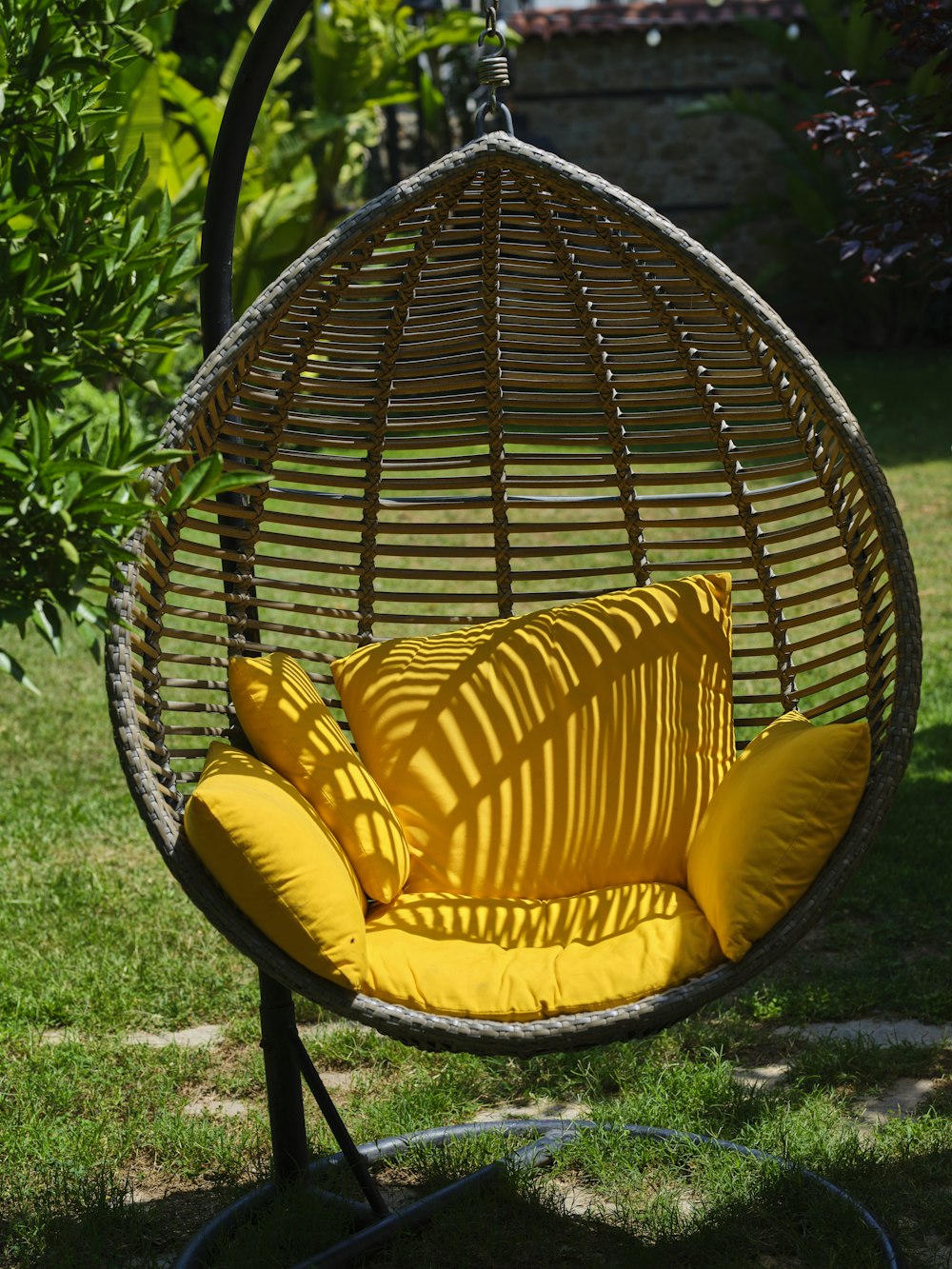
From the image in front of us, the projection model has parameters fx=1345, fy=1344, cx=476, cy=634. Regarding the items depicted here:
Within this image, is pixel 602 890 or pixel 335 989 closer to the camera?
pixel 335 989

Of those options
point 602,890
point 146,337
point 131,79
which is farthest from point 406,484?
point 131,79

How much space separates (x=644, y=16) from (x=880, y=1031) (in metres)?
9.53

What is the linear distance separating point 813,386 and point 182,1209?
1.65m

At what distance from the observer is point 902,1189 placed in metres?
2.13

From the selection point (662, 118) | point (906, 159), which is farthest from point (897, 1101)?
point (662, 118)

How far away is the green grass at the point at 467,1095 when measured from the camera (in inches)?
80.7

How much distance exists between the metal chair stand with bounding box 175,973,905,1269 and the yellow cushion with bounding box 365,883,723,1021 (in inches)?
8.3

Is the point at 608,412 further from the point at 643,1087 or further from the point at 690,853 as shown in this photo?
the point at 643,1087

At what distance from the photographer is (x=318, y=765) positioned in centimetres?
226

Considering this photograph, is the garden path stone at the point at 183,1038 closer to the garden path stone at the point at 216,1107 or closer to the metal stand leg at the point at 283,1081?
the garden path stone at the point at 216,1107

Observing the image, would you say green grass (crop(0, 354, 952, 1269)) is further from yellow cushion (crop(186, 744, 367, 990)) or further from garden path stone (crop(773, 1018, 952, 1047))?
yellow cushion (crop(186, 744, 367, 990))

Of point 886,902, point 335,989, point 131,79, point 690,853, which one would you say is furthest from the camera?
point 131,79

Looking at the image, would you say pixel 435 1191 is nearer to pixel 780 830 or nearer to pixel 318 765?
pixel 318 765

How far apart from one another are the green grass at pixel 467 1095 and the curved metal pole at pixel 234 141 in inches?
55.7
